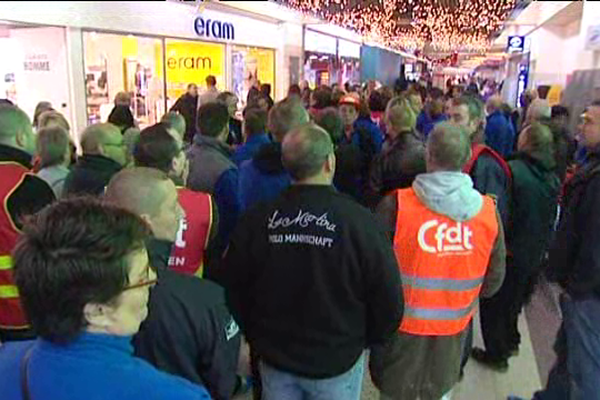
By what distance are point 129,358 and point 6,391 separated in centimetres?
21

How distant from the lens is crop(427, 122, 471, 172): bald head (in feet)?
7.41

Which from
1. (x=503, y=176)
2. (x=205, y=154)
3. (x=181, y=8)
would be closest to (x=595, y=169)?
(x=503, y=176)

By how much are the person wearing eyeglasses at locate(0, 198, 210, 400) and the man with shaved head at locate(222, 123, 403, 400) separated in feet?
2.94

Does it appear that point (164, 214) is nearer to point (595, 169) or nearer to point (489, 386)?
point (595, 169)

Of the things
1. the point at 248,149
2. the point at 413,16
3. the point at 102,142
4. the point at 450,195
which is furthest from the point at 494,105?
the point at 413,16

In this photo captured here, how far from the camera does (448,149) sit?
2258 millimetres

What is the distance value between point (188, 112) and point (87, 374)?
4.91 metres

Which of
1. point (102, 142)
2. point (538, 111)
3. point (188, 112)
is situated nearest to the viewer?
point (102, 142)

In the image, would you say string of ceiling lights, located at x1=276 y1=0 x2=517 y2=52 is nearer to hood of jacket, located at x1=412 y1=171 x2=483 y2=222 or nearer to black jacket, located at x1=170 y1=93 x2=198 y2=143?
black jacket, located at x1=170 y1=93 x2=198 y2=143

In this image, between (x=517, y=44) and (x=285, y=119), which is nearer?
(x=285, y=119)

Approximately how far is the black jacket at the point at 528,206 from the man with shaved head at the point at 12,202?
2.53 m

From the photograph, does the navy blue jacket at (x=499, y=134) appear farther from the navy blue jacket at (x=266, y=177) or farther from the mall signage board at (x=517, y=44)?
the mall signage board at (x=517, y=44)

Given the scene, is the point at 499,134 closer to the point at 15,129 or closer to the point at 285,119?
the point at 285,119

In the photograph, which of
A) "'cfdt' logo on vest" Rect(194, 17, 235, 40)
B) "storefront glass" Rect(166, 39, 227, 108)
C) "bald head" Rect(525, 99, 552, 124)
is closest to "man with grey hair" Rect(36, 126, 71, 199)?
"bald head" Rect(525, 99, 552, 124)
